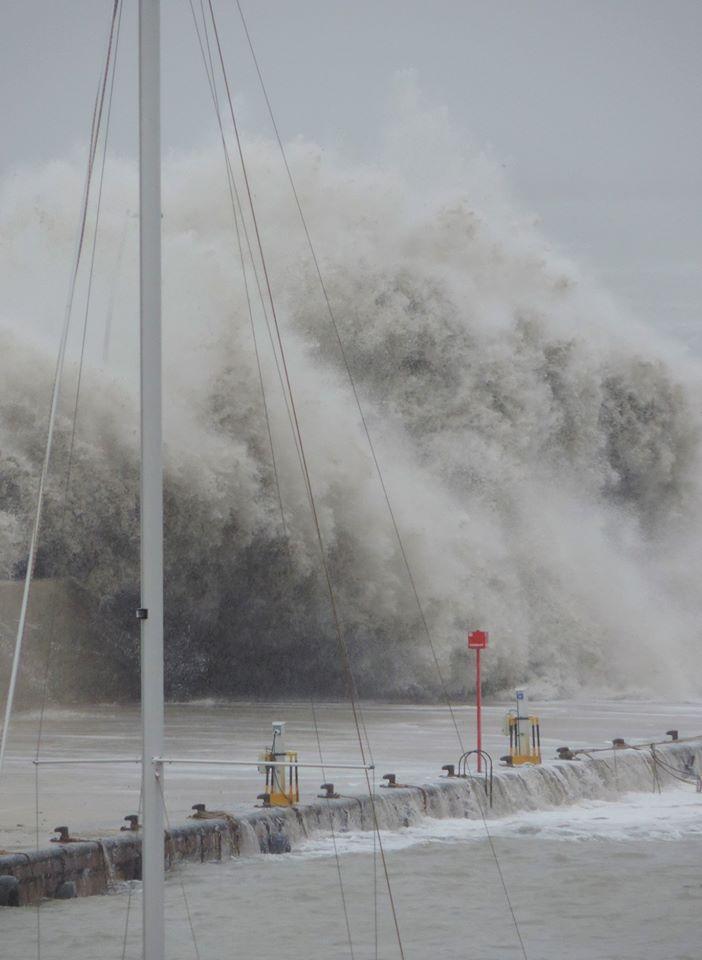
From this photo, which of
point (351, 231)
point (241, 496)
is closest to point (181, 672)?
point (241, 496)

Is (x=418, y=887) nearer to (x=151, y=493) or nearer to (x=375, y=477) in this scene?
(x=151, y=493)

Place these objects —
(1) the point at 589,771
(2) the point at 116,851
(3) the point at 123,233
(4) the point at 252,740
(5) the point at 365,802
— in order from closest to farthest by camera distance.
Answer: (2) the point at 116,851
(5) the point at 365,802
(1) the point at 589,771
(4) the point at 252,740
(3) the point at 123,233

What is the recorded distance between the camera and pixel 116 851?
11180mm

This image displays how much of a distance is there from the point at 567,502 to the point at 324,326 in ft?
27.3

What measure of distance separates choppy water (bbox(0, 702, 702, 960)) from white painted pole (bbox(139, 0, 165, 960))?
2967 mm

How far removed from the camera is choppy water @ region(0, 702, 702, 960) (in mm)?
9938

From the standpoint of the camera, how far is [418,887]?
38.5 feet

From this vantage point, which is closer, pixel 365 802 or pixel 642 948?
pixel 642 948

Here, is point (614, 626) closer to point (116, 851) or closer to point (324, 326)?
point (324, 326)

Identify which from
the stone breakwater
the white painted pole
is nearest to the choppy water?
the stone breakwater

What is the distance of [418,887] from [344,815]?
1926mm

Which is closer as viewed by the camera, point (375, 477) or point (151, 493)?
point (151, 493)

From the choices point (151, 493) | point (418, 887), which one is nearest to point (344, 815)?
point (418, 887)

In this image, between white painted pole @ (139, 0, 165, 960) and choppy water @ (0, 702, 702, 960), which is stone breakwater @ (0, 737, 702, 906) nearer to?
choppy water @ (0, 702, 702, 960)
